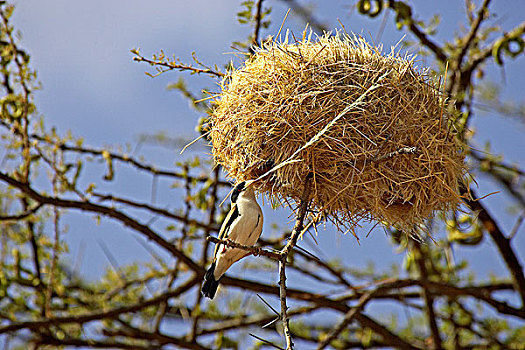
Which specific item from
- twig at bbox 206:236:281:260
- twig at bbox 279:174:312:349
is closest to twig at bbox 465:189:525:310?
twig at bbox 279:174:312:349

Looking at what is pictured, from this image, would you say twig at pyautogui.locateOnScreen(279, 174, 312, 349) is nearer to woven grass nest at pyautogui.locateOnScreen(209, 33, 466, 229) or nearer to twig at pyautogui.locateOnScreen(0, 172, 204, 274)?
woven grass nest at pyautogui.locateOnScreen(209, 33, 466, 229)

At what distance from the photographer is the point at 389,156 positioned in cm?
145

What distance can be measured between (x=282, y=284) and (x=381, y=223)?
1.86 feet

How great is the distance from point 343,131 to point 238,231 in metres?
0.37

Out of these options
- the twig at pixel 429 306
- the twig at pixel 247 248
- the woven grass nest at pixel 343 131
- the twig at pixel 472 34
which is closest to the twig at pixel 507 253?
the twig at pixel 429 306

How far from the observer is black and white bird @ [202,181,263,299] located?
1581 millimetres

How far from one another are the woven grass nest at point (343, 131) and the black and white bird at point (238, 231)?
0.21 feet

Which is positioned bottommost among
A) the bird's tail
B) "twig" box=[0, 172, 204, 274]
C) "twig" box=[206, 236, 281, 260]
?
"twig" box=[206, 236, 281, 260]

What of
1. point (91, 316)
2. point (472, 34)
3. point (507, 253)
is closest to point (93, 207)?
point (91, 316)

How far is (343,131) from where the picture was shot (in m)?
1.51

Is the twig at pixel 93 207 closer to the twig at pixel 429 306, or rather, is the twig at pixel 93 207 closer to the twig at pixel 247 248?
the twig at pixel 247 248

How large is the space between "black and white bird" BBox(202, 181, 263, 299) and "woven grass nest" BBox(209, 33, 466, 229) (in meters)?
0.06

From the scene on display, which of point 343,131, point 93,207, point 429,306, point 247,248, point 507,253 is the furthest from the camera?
point 429,306

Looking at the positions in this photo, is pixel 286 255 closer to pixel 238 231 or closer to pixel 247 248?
pixel 247 248
